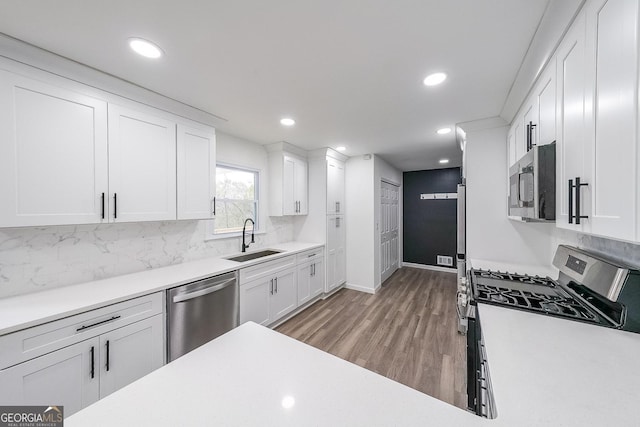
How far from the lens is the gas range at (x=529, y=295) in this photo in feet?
3.99

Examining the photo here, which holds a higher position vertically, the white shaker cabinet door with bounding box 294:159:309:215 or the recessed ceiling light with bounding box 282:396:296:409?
the white shaker cabinet door with bounding box 294:159:309:215

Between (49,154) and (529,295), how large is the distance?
3.24 metres

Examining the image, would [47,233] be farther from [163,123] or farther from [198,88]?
[198,88]

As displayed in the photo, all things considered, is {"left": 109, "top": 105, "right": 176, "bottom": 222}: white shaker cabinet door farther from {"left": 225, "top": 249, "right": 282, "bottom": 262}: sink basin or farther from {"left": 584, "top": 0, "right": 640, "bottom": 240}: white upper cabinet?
{"left": 584, "top": 0, "right": 640, "bottom": 240}: white upper cabinet

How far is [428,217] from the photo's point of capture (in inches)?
220

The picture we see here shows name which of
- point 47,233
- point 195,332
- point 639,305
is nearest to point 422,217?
point 639,305

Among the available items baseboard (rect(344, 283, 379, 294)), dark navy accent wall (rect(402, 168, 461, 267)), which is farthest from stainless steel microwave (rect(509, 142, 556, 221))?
dark navy accent wall (rect(402, 168, 461, 267))

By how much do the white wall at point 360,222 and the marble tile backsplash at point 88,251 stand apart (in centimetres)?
251

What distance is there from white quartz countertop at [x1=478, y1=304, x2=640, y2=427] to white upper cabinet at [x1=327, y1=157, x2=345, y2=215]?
294 cm

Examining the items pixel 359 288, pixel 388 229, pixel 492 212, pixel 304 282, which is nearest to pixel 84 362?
pixel 304 282

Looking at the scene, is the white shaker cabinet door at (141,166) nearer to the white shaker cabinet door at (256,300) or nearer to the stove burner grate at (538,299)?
the white shaker cabinet door at (256,300)

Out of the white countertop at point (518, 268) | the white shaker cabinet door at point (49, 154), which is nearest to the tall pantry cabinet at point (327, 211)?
the white countertop at point (518, 268)

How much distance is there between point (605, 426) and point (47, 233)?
117 inches

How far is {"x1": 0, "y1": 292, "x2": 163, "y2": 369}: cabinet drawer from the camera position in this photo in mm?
1198
